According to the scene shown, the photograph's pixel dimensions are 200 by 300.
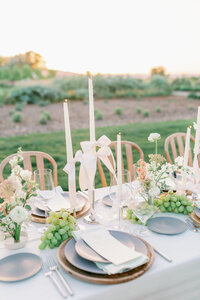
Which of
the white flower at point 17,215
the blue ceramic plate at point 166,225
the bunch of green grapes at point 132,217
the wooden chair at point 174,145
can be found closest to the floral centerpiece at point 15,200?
the white flower at point 17,215

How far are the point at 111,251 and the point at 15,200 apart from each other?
1.57 ft

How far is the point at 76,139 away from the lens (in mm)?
7117

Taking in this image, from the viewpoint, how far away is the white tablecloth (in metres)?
1.11

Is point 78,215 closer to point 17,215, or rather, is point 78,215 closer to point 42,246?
point 42,246

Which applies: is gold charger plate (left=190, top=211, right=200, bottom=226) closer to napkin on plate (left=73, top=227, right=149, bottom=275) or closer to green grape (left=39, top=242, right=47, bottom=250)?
napkin on plate (left=73, top=227, right=149, bottom=275)

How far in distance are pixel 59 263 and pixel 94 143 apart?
596 millimetres

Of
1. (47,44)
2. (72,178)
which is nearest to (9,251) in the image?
(72,178)

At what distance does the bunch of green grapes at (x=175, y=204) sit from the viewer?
1.73 m

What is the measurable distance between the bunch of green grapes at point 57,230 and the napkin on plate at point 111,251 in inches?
1.9

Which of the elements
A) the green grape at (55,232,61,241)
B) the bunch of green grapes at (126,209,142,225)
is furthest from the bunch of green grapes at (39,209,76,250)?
the bunch of green grapes at (126,209,142,225)

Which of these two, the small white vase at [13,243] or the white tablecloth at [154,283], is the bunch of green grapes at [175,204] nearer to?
the white tablecloth at [154,283]

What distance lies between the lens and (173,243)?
56.6 inches

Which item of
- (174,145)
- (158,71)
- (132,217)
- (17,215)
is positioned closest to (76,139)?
(158,71)

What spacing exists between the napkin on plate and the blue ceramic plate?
10.7 inches
